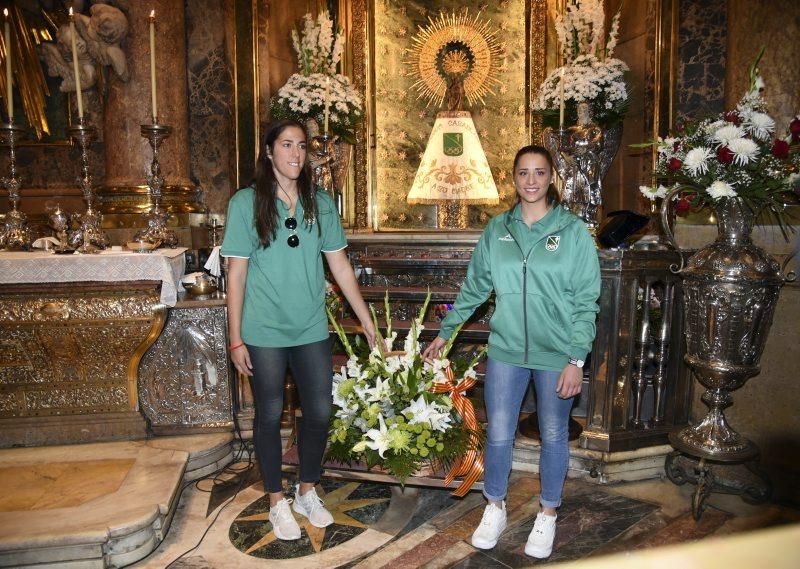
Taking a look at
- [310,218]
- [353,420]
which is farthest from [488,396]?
[310,218]

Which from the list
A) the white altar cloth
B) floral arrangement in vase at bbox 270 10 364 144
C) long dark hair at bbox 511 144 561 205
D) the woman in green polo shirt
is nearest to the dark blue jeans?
the woman in green polo shirt

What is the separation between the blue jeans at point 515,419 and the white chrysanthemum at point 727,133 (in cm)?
150

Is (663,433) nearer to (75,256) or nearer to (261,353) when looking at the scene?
(261,353)

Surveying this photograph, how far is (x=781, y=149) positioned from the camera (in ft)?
9.19

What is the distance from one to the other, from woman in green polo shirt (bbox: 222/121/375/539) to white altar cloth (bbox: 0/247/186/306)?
1307 mm

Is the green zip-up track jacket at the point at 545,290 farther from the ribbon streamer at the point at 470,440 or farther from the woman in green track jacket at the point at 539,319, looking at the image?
the ribbon streamer at the point at 470,440

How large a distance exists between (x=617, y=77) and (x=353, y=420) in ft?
12.5

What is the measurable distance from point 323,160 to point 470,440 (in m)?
2.27

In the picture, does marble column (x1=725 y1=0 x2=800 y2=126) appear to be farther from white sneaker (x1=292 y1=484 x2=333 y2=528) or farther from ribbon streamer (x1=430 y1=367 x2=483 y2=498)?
white sneaker (x1=292 y1=484 x2=333 y2=528)

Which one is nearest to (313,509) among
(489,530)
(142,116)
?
(489,530)

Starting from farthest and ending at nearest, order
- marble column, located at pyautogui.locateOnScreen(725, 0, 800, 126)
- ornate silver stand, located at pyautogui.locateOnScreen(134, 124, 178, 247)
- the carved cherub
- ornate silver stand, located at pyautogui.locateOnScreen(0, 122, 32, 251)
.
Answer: the carved cherub < ornate silver stand, located at pyautogui.locateOnScreen(0, 122, 32, 251) < ornate silver stand, located at pyautogui.locateOnScreen(134, 124, 178, 247) < marble column, located at pyautogui.locateOnScreen(725, 0, 800, 126)

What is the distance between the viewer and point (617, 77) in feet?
16.7

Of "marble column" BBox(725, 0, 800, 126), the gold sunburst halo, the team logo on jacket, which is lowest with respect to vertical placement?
the team logo on jacket

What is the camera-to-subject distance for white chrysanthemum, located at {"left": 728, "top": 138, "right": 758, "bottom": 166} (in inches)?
111
